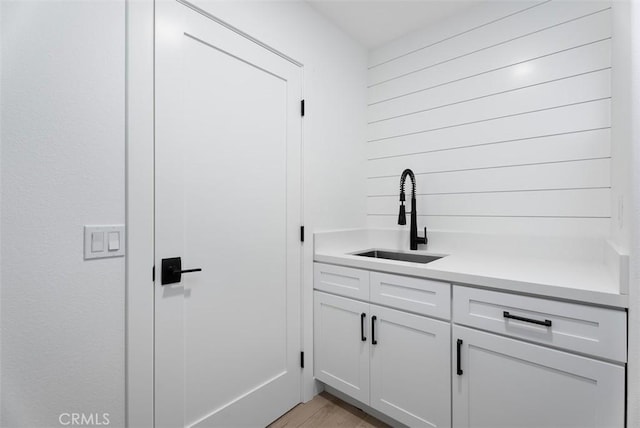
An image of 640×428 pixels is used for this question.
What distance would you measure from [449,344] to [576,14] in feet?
6.29

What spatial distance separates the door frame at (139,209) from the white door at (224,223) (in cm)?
3

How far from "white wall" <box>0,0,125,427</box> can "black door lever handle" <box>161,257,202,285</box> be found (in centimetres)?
15

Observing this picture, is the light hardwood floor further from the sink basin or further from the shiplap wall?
the shiplap wall

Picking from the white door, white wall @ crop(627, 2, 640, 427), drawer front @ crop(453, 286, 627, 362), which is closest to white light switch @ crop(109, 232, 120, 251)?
the white door

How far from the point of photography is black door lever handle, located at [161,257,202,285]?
47.8 inches

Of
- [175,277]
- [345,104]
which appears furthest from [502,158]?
[175,277]

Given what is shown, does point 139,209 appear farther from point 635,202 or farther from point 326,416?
point 635,202

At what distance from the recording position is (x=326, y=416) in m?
1.70

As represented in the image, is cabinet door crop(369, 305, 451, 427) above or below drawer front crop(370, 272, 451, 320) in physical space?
below

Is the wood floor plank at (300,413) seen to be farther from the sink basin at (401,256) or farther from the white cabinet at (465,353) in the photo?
the sink basin at (401,256)

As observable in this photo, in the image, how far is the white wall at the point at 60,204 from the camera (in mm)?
886

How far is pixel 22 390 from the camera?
0.90m

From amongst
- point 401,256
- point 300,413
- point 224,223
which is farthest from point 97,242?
point 401,256

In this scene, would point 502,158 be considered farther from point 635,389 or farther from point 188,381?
point 188,381
